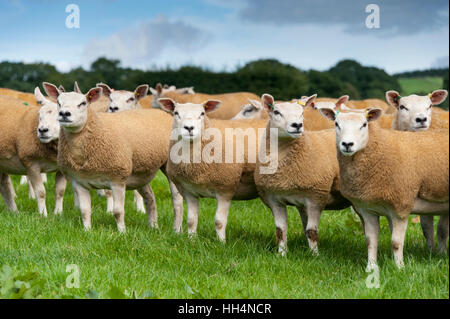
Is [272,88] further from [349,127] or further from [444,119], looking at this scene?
[349,127]

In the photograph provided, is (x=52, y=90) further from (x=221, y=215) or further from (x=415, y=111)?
(x=415, y=111)

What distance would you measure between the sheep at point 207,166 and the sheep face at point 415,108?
1.84 m

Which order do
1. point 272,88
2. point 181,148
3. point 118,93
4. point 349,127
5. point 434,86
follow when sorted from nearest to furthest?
point 349,127 → point 181,148 → point 118,93 → point 272,88 → point 434,86

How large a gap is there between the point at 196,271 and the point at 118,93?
4.85 metres

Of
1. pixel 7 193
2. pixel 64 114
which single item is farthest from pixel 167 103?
pixel 7 193

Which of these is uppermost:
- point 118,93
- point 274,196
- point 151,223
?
point 118,93

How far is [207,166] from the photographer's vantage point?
6.86 metres

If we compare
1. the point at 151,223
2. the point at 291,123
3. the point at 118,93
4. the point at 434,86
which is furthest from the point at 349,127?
the point at 434,86

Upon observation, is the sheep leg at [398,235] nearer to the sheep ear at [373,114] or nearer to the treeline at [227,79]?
the sheep ear at [373,114]

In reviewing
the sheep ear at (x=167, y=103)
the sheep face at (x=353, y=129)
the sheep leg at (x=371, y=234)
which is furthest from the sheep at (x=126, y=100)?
the sheep face at (x=353, y=129)

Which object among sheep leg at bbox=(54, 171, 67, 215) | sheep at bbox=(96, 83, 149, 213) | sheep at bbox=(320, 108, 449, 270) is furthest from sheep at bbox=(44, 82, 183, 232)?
sheep at bbox=(320, 108, 449, 270)

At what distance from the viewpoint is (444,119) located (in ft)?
27.2

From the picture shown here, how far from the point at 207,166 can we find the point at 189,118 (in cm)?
60
